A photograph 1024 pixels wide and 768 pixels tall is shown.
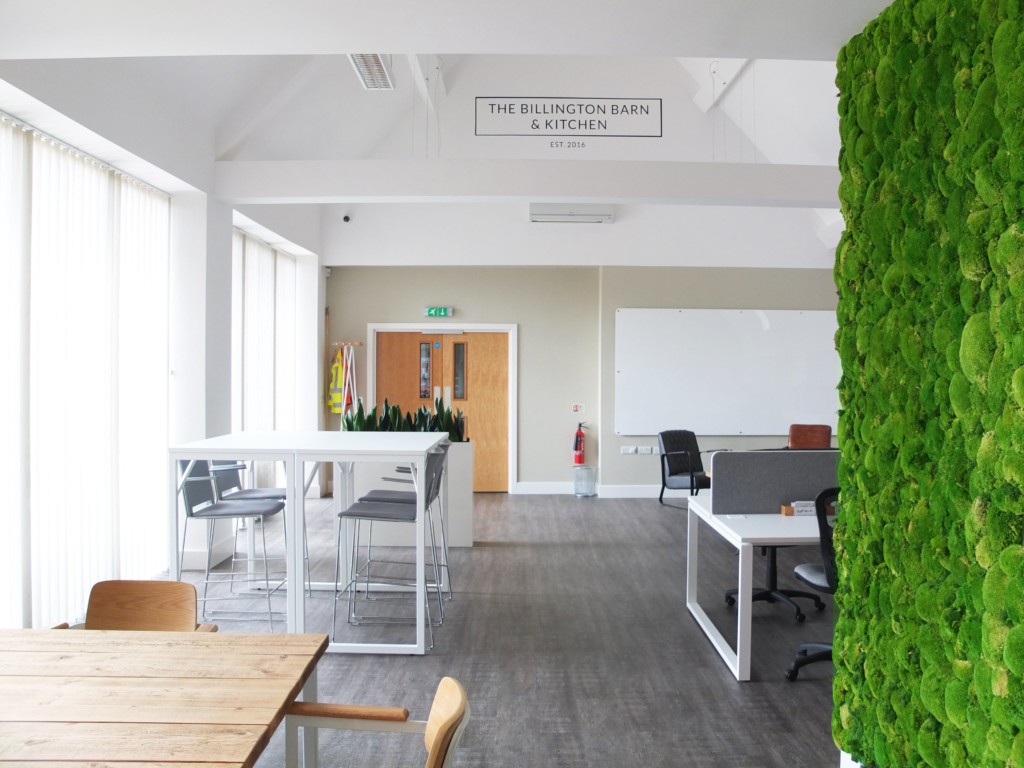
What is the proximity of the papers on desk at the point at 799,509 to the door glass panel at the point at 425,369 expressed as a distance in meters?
5.21

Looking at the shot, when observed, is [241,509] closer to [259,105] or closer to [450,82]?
[259,105]

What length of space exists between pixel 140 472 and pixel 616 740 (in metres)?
3.51

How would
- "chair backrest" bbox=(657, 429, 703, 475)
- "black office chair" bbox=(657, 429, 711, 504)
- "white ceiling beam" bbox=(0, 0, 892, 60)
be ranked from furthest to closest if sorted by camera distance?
"chair backrest" bbox=(657, 429, 703, 475)
"black office chair" bbox=(657, 429, 711, 504)
"white ceiling beam" bbox=(0, 0, 892, 60)

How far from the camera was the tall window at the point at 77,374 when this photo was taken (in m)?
3.37

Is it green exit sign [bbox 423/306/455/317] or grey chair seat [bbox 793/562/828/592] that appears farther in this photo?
green exit sign [bbox 423/306/455/317]

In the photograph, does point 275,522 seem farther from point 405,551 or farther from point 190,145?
point 190,145

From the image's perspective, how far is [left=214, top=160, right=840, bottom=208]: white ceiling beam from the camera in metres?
4.84

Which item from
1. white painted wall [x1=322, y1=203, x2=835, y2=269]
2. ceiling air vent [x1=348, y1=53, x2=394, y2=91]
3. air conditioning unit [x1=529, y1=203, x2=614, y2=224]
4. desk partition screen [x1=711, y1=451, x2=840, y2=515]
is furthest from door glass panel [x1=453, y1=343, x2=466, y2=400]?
desk partition screen [x1=711, y1=451, x2=840, y2=515]

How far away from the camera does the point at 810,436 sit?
7.01 metres

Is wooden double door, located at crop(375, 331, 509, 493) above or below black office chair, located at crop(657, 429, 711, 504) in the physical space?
above

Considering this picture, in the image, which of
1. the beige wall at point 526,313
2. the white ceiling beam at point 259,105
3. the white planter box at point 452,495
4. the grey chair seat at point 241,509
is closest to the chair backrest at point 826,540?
the grey chair seat at point 241,509

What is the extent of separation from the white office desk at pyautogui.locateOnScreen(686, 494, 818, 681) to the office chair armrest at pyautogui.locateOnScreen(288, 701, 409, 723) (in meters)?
2.06

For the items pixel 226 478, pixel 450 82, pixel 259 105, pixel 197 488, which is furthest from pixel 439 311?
pixel 197 488

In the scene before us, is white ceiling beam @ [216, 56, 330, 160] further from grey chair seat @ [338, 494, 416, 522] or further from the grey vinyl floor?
the grey vinyl floor
